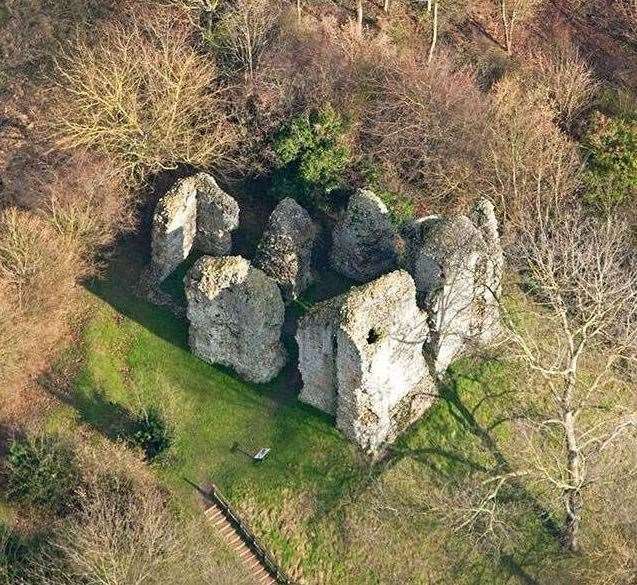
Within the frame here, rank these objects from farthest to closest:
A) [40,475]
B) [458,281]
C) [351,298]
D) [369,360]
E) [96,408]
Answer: [96,408] < [458,281] < [40,475] < [351,298] < [369,360]

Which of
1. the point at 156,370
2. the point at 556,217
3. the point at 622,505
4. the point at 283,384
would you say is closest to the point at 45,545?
the point at 156,370

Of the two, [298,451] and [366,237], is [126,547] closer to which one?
[298,451]

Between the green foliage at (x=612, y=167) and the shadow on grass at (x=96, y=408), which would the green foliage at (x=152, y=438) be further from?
the green foliage at (x=612, y=167)

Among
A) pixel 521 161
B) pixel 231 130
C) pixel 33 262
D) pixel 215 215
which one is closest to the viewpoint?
pixel 33 262

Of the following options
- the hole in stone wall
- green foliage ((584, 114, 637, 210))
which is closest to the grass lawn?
the hole in stone wall

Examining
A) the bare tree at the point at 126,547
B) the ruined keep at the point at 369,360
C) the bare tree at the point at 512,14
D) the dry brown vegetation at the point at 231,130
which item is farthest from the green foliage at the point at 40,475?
the bare tree at the point at 512,14

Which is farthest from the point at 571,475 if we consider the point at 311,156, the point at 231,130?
the point at 231,130
